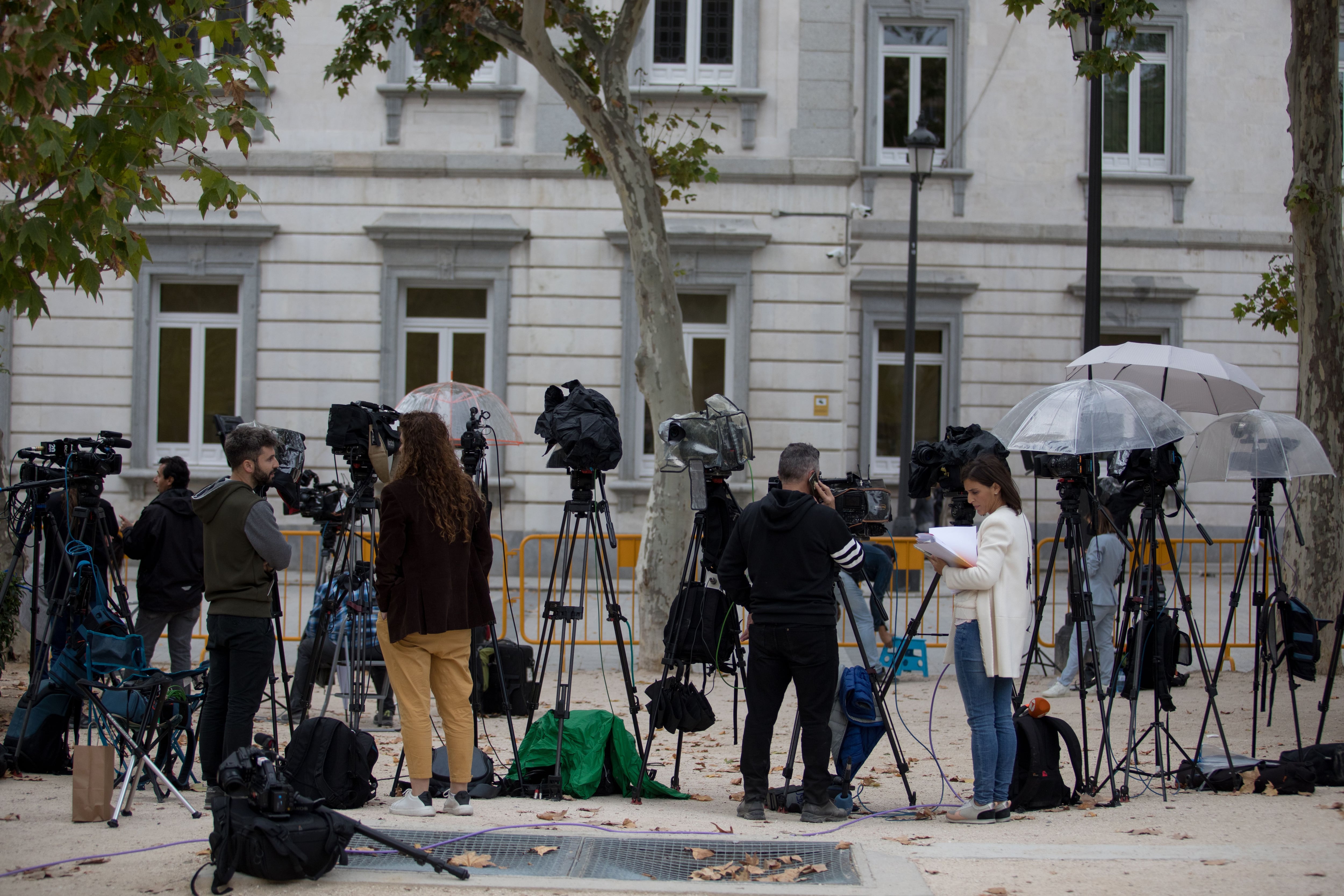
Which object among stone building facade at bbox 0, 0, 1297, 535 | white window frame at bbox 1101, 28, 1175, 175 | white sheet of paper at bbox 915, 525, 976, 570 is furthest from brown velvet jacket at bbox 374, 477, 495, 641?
white window frame at bbox 1101, 28, 1175, 175

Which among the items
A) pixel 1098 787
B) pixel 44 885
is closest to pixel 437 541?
pixel 44 885

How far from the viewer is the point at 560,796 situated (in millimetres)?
6426

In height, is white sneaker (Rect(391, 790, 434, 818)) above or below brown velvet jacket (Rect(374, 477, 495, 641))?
below

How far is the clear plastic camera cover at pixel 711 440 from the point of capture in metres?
6.65

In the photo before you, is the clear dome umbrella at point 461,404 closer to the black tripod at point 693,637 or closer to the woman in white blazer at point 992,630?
the black tripod at point 693,637

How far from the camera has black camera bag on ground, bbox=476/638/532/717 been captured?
7320 millimetres

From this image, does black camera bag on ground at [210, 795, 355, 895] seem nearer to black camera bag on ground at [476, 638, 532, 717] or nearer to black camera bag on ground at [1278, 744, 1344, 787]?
black camera bag on ground at [476, 638, 532, 717]

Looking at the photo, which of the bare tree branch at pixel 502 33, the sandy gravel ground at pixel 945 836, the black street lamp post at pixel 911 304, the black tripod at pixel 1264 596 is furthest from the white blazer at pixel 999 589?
the black street lamp post at pixel 911 304

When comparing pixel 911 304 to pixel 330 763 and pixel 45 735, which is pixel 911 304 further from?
pixel 45 735

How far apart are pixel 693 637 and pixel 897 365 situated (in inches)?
536

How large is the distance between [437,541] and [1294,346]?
57.1 feet

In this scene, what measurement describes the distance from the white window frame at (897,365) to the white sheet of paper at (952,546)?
42.8 ft

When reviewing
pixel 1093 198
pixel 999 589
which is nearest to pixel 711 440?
pixel 999 589

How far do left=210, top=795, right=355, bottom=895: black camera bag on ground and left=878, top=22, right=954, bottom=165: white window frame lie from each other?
16.6 meters
